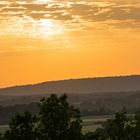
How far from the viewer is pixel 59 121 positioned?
3188 centimetres

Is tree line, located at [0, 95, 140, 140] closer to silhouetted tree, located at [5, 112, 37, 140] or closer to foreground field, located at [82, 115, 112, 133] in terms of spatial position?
silhouetted tree, located at [5, 112, 37, 140]

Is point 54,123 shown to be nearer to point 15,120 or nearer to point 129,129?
point 15,120

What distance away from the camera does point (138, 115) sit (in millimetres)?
44031

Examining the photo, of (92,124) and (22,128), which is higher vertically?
(22,128)

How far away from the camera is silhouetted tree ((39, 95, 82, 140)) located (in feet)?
104

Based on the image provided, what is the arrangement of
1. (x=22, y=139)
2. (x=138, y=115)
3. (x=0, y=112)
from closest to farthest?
(x=22, y=139) < (x=138, y=115) < (x=0, y=112)

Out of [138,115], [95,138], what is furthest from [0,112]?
[95,138]

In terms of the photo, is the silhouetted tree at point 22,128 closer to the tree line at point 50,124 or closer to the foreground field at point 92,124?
the tree line at point 50,124

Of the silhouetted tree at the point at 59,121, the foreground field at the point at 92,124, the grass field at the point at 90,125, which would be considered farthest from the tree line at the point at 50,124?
the foreground field at the point at 92,124

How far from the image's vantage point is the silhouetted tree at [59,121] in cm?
3180

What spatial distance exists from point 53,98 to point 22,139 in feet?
9.60

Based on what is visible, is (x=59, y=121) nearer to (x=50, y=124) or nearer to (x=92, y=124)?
(x=50, y=124)

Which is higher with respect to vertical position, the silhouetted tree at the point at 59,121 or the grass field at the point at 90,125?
the silhouetted tree at the point at 59,121

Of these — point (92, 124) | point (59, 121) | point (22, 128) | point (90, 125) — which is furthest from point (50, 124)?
point (92, 124)
